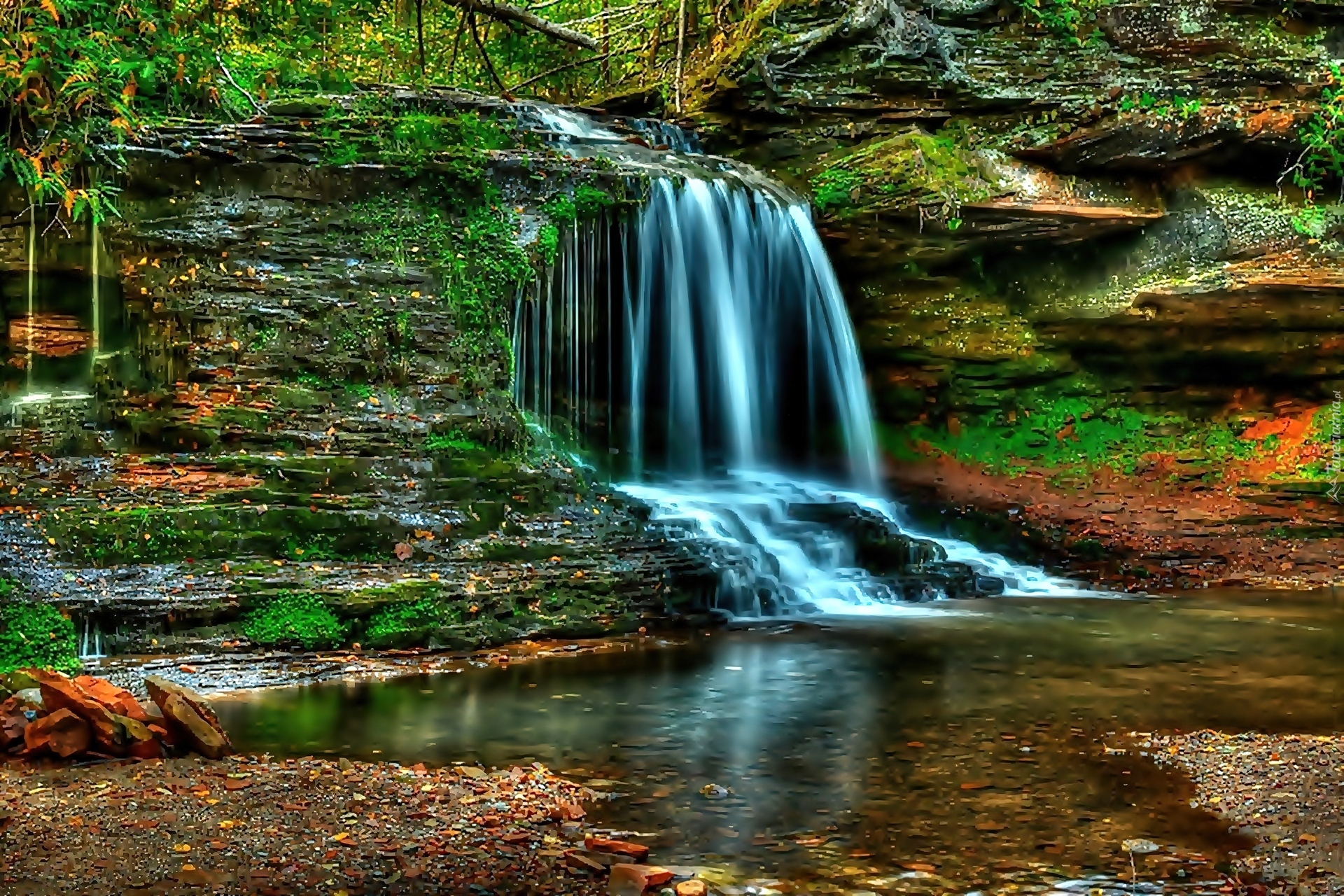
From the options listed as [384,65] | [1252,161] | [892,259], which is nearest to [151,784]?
[892,259]

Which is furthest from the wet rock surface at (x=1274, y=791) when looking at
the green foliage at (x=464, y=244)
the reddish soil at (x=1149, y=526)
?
the green foliage at (x=464, y=244)

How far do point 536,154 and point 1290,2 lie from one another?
946 cm

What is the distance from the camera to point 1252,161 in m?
14.0

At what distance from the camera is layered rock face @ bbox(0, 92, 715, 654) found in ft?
26.0

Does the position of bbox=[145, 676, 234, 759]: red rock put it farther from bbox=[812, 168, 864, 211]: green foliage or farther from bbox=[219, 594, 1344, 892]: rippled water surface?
bbox=[812, 168, 864, 211]: green foliage

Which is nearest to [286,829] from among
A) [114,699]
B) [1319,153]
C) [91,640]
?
[114,699]

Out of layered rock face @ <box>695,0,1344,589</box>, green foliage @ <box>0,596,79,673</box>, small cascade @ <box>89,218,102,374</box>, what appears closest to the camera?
green foliage @ <box>0,596,79,673</box>

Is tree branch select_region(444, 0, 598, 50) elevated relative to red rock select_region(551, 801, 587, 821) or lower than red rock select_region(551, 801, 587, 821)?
elevated

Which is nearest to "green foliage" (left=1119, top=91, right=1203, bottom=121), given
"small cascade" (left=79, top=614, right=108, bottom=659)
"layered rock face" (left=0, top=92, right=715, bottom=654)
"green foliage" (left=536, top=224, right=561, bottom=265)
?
"green foliage" (left=536, top=224, right=561, bottom=265)

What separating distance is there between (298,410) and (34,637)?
2.60m

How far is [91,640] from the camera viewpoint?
7367 mm

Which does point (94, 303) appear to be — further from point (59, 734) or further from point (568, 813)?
point (568, 813)

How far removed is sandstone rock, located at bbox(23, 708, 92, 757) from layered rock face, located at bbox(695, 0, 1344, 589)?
31.8 feet

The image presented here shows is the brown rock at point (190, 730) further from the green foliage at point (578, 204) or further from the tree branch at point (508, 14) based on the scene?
the green foliage at point (578, 204)
